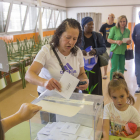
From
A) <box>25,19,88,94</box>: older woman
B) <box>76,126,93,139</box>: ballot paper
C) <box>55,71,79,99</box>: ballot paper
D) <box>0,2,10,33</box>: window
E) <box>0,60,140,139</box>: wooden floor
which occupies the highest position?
<box>0,2,10,33</box>: window

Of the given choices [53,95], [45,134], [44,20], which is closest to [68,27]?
[53,95]

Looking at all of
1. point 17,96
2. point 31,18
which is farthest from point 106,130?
point 31,18

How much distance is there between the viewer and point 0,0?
4543 millimetres

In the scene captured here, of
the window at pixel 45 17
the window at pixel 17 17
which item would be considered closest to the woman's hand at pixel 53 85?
the window at pixel 17 17

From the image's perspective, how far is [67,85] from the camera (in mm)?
1060

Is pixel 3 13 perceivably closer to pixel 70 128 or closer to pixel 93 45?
pixel 93 45

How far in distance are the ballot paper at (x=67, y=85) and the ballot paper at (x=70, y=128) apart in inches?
6.8

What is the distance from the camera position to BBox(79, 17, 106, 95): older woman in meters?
2.32

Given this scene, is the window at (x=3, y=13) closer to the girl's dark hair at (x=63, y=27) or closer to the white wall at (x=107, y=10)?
the girl's dark hair at (x=63, y=27)

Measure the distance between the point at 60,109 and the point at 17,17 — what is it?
5.37 m

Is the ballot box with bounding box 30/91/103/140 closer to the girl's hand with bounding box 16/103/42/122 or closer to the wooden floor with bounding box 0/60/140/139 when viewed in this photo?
the girl's hand with bounding box 16/103/42/122

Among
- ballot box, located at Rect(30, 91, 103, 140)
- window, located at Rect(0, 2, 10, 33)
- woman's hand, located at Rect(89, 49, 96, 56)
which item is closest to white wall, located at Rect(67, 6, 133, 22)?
window, located at Rect(0, 2, 10, 33)

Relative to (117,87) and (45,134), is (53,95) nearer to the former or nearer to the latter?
(45,134)

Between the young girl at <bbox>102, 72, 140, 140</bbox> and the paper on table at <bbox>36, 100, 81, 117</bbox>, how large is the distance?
49cm
